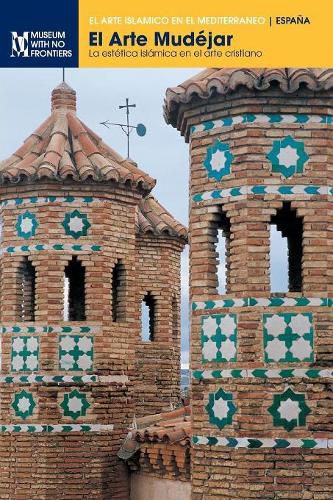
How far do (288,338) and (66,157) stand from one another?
6.20 m

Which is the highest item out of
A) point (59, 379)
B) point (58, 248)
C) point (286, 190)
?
point (286, 190)

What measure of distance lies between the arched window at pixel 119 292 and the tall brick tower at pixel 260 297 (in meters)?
4.69

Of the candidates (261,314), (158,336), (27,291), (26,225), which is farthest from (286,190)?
(158,336)

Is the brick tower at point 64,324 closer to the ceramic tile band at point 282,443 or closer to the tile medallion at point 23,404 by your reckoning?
the tile medallion at point 23,404

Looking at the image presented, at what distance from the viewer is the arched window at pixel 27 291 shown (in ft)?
51.3

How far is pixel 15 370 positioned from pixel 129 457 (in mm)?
2225

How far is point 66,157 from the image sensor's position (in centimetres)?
1550

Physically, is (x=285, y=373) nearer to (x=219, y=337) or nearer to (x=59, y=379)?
(x=219, y=337)

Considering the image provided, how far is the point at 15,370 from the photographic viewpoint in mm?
15383

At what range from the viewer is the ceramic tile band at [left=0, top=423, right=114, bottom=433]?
15055 millimetres

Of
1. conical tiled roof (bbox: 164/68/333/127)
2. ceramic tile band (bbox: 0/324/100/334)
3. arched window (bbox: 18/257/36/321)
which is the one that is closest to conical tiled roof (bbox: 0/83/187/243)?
arched window (bbox: 18/257/36/321)

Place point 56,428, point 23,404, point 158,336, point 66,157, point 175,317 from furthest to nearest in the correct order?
1. point 175,317
2. point 158,336
3. point 66,157
4. point 23,404
5. point 56,428

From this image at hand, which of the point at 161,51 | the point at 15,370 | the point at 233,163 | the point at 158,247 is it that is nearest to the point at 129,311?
the point at 15,370

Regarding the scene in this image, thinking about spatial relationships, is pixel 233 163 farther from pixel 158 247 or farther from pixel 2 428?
pixel 158 247
